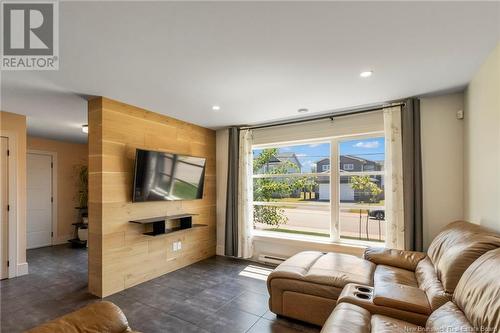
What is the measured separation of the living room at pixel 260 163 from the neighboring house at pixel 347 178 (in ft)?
0.10

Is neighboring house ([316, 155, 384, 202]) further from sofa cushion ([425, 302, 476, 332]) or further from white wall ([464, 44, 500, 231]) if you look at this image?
sofa cushion ([425, 302, 476, 332])

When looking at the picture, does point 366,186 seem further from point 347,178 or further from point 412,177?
point 412,177

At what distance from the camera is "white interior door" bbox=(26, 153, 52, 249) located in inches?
207

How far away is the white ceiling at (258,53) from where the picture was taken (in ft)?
4.95

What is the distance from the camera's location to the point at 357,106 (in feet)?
11.2

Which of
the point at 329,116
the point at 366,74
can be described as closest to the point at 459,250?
the point at 366,74

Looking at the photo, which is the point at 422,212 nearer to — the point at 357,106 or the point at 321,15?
the point at 357,106

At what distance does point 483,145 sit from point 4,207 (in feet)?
19.3

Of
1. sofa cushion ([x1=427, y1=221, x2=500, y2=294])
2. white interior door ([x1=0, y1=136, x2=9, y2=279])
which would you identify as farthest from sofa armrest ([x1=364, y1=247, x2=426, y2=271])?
white interior door ([x1=0, y1=136, x2=9, y2=279])

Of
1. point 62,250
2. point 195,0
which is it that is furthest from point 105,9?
point 62,250

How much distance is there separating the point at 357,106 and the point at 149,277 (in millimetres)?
3782

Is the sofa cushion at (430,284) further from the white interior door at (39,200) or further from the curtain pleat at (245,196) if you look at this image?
the white interior door at (39,200)

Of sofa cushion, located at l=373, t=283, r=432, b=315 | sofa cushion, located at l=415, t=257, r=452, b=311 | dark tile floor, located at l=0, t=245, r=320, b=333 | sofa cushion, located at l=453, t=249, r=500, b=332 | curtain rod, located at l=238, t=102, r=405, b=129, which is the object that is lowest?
dark tile floor, located at l=0, t=245, r=320, b=333

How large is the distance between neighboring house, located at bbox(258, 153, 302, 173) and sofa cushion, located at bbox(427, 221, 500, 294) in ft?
7.87
